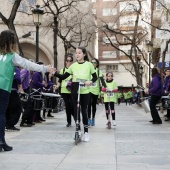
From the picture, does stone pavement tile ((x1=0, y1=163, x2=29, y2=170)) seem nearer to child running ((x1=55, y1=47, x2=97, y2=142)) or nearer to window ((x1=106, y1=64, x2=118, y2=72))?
child running ((x1=55, y1=47, x2=97, y2=142))

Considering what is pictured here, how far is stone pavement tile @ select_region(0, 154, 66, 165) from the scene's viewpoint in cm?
611

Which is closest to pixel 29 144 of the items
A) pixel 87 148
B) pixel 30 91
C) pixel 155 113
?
pixel 87 148

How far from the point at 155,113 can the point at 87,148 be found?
7055 mm

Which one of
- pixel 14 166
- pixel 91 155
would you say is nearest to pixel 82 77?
pixel 91 155

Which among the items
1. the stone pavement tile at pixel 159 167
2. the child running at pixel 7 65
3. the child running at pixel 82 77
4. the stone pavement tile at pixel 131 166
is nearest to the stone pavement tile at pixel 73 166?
the stone pavement tile at pixel 131 166

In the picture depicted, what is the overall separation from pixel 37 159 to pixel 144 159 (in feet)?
5.02

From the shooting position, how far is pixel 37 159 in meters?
6.36

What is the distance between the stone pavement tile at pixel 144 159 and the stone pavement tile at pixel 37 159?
88 centimetres

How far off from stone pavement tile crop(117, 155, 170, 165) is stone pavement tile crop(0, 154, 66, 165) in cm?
88

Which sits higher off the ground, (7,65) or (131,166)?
(7,65)

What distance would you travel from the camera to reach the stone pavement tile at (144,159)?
616 centimetres

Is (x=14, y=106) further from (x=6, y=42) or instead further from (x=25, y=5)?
(x=25, y=5)

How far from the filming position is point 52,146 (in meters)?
7.87

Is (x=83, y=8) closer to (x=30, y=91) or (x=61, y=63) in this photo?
(x=61, y=63)
